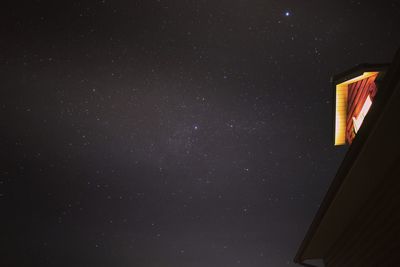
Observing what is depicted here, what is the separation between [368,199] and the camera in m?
5.14

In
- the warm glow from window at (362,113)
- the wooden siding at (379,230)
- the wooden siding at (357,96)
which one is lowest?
the wooden siding at (379,230)

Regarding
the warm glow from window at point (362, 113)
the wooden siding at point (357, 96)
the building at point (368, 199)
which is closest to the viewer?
the building at point (368, 199)

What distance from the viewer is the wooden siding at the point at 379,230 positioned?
13.9 ft

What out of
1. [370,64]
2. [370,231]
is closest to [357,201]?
[370,231]

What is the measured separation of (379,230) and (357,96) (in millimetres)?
4808

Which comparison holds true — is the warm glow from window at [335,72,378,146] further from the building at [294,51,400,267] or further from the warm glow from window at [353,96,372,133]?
the building at [294,51,400,267]

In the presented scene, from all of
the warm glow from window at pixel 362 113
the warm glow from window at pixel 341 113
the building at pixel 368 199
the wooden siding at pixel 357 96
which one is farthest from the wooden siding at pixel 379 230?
the warm glow from window at pixel 341 113

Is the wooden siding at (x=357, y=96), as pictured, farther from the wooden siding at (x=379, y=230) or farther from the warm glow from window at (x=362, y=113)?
the wooden siding at (x=379, y=230)

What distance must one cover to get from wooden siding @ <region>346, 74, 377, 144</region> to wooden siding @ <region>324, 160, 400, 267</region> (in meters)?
3.48

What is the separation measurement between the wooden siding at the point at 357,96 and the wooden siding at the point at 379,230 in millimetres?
3475

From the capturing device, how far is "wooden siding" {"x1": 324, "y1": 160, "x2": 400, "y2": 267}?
423 cm

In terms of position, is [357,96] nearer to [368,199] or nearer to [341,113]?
[341,113]

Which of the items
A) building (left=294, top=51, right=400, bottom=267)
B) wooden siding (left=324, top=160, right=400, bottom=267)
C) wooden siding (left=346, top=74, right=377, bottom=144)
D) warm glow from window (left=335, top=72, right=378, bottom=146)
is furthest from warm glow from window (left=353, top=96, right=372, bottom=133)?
wooden siding (left=324, top=160, right=400, bottom=267)

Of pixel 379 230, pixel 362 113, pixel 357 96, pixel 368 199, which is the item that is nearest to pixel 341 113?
pixel 357 96
